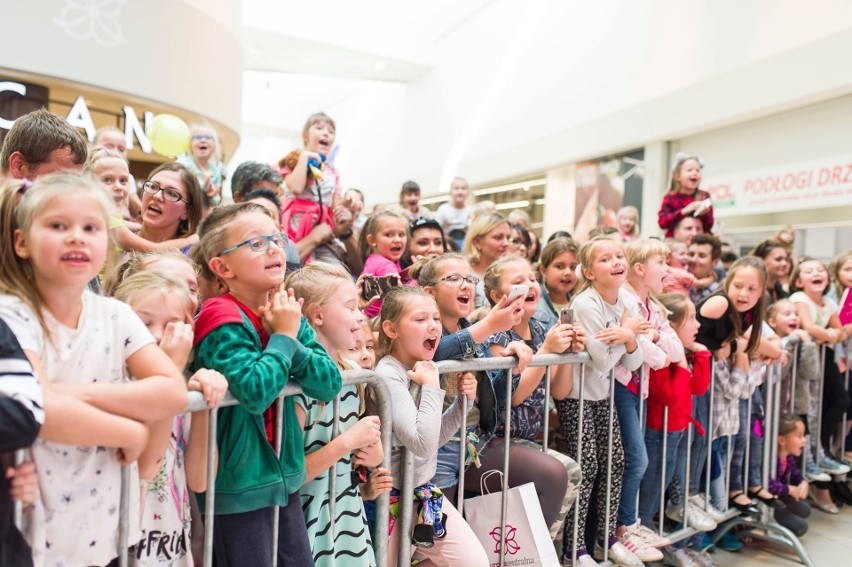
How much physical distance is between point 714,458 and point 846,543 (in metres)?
1.19

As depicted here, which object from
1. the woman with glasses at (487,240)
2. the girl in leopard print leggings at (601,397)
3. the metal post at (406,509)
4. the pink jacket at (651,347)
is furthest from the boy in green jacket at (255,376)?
the woman with glasses at (487,240)

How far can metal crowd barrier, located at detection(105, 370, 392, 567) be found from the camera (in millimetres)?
1650

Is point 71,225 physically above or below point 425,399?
above

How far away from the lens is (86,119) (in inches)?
328

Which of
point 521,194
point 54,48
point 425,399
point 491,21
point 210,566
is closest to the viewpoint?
point 210,566

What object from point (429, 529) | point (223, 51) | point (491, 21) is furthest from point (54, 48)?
point (491, 21)

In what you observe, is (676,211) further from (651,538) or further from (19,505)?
(19,505)

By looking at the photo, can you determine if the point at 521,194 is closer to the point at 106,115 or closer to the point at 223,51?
the point at 223,51

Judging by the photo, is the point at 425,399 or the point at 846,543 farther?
the point at 846,543

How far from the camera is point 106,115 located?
881cm

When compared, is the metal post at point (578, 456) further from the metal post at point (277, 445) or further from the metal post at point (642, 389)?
the metal post at point (277, 445)

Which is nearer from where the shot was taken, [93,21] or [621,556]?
[621,556]

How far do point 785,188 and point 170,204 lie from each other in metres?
7.24

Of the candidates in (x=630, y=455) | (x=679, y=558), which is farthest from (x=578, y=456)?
(x=679, y=558)
